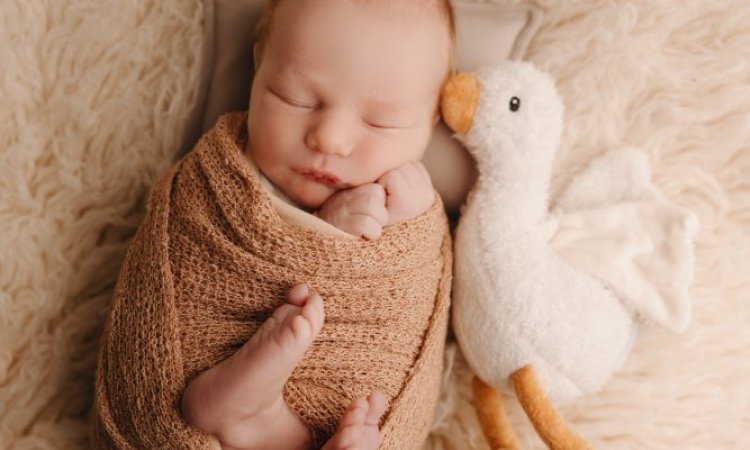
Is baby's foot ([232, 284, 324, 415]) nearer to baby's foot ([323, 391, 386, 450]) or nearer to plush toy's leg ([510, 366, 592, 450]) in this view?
baby's foot ([323, 391, 386, 450])

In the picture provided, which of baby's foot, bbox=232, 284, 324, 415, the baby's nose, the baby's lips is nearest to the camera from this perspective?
baby's foot, bbox=232, 284, 324, 415

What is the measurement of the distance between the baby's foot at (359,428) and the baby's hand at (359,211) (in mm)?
236

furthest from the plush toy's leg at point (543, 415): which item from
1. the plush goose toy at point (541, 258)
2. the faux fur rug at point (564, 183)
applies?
the faux fur rug at point (564, 183)

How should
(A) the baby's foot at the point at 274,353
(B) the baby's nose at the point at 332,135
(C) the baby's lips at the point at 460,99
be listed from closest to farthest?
(A) the baby's foot at the point at 274,353 → (B) the baby's nose at the point at 332,135 → (C) the baby's lips at the point at 460,99

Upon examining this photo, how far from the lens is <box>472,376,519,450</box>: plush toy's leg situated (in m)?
1.20

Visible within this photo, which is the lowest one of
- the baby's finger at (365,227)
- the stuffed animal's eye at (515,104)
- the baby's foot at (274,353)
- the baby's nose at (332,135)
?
the baby's foot at (274,353)

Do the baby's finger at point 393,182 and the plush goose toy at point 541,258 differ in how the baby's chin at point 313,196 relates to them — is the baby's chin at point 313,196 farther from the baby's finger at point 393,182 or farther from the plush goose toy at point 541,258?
the plush goose toy at point 541,258

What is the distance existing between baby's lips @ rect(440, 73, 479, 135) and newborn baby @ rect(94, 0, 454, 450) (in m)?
0.02

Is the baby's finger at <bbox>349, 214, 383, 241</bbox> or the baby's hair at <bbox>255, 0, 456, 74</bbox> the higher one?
the baby's hair at <bbox>255, 0, 456, 74</bbox>

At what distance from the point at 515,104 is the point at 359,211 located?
310 millimetres

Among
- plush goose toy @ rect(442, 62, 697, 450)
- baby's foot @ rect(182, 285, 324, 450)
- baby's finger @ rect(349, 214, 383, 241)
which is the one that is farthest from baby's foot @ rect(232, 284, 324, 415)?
plush goose toy @ rect(442, 62, 697, 450)

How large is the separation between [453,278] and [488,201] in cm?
14

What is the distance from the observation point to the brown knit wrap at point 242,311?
1.03 meters

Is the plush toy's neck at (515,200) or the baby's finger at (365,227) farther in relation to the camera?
the plush toy's neck at (515,200)
